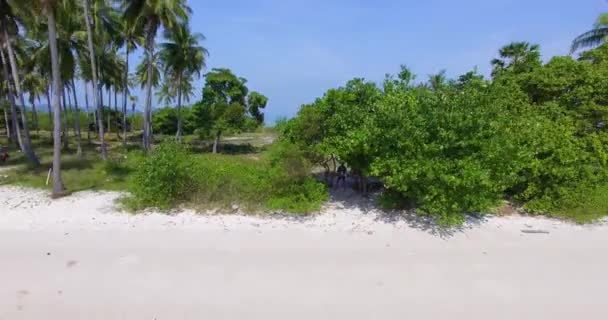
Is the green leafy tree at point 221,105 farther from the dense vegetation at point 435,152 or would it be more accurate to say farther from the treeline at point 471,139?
the treeline at point 471,139

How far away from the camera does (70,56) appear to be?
17.0 metres

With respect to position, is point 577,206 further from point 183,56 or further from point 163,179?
point 183,56

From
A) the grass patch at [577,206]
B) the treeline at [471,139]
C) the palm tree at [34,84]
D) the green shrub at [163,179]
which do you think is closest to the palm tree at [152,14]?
the green shrub at [163,179]

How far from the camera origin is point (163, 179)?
7352 mm

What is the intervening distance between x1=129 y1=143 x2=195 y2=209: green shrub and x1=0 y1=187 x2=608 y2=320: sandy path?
0.60m

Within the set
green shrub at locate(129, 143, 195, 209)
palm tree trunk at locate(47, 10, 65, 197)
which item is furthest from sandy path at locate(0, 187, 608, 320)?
palm tree trunk at locate(47, 10, 65, 197)

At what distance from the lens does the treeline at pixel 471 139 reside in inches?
249

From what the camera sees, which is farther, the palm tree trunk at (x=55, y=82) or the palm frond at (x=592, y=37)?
the palm frond at (x=592, y=37)

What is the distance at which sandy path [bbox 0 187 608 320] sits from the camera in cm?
407

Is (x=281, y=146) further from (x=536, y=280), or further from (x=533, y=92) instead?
(x=533, y=92)

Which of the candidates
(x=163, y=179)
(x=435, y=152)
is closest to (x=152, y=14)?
(x=163, y=179)

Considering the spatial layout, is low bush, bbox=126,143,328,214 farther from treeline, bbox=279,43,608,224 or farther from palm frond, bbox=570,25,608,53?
palm frond, bbox=570,25,608,53

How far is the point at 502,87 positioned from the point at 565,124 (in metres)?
1.54

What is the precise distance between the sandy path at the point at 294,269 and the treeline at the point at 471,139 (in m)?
0.68
